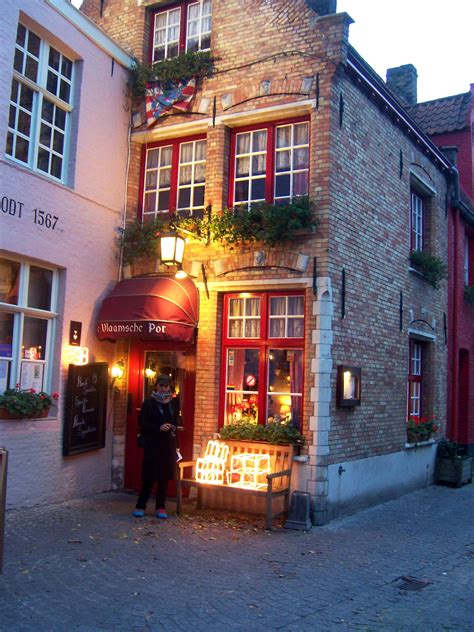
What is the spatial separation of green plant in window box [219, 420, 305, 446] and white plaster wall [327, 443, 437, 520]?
65 cm

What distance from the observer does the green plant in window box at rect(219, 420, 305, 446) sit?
857 cm

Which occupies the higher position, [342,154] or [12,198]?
[342,154]

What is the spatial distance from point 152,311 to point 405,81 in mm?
11392

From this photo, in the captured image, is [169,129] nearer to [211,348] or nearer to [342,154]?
[342,154]

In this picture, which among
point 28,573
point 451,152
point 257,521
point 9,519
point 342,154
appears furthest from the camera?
point 451,152

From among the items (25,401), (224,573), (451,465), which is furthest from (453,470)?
(25,401)

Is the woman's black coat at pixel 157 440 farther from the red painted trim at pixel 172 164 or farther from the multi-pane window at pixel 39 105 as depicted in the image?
the multi-pane window at pixel 39 105

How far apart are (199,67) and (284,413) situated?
17.6 ft

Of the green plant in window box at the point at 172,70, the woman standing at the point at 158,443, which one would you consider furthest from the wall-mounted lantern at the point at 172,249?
the green plant in window box at the point at 172,70

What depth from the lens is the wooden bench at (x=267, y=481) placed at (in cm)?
806

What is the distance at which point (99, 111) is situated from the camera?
9977 millimetres

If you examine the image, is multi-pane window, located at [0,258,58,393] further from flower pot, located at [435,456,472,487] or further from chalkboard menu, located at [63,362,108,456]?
flower pot, located at [435,456,472,487]

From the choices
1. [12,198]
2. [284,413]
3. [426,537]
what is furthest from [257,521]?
[12,198]

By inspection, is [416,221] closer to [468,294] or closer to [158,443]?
[468,294]
